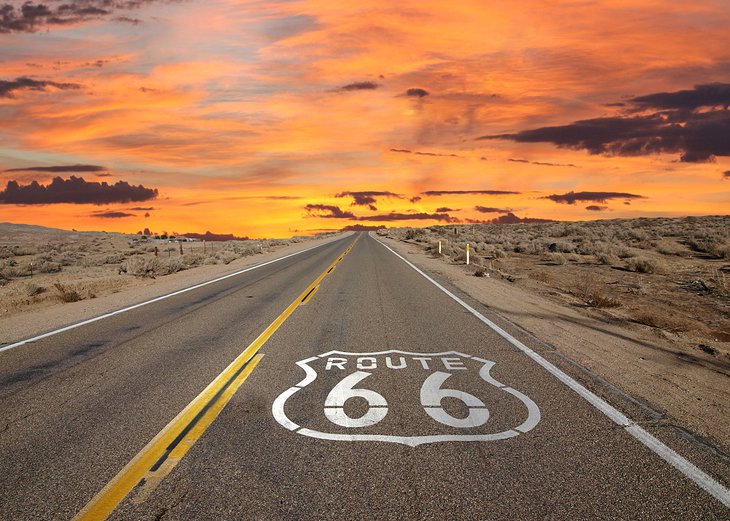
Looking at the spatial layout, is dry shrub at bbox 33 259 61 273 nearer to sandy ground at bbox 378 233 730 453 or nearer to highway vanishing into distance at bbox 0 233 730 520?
highway vanishing into distance at bbox 0 233 730 520

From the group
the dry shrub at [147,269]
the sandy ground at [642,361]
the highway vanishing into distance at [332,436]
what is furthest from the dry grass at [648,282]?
the dry shrub at [147,269]

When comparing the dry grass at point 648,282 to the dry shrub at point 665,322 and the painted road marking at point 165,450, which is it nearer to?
the dry shrub at point 665,322

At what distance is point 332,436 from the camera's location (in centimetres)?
419

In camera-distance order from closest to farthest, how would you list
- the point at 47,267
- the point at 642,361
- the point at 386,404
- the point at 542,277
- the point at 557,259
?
the point at 386,404 < the point at 642,361 < the point at 542,277 < the point at 557,259 < the point at 47,267

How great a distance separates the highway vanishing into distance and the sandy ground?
14.6 inches

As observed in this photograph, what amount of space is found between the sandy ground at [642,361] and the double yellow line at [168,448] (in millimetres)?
4450

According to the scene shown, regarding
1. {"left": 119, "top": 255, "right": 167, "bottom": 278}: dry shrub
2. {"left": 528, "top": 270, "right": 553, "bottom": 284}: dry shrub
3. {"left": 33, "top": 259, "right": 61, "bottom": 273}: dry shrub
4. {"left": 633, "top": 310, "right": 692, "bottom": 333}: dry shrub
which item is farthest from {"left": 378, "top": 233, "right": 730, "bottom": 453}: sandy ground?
{"left": 33, "top": 259, "right": 61, "bottom": 273}: dry shrub

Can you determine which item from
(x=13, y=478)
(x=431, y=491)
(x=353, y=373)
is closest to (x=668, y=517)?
(x=431, y=491)

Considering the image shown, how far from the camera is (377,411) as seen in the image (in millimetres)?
4816

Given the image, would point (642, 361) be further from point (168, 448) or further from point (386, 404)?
point (168, 448)

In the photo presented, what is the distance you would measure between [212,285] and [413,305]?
7921 millimetres

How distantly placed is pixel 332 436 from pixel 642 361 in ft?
17.1

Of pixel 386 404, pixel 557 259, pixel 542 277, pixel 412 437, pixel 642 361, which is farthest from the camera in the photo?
pixel 557 259

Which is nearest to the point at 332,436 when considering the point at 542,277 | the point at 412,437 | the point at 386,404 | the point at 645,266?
the point at 412,437
